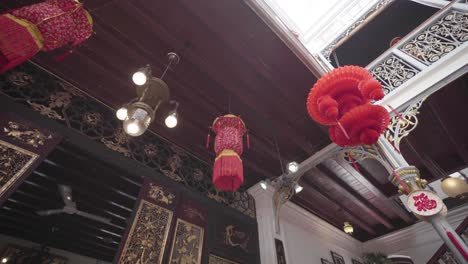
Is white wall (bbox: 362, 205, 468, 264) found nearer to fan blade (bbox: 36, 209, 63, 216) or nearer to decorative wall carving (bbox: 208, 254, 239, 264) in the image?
decorative wall carving (bbox: 208, 254, 239, 264)

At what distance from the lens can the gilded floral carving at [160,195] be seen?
3.35 m

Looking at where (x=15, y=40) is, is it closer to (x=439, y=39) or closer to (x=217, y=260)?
(x=217, y=260)

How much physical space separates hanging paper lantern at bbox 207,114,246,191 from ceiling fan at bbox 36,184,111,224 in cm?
360

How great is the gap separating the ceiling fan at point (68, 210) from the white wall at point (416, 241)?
26.4 ft

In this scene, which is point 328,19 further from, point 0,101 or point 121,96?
point 0,101

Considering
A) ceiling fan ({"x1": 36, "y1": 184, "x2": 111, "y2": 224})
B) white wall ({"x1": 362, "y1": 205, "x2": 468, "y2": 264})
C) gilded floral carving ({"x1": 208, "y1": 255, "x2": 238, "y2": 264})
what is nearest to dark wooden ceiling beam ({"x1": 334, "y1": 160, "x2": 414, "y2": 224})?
white wall ({"x1": 362, "y1": 205, "x2": 468, "y2": 264})

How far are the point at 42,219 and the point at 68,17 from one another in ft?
18.5

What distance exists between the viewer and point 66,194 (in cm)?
465

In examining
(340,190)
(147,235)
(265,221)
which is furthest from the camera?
(340,190)

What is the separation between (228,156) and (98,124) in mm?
2176

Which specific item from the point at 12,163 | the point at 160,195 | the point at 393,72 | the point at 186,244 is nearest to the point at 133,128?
the point at 12,163

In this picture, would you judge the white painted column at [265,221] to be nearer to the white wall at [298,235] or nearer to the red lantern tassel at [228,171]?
the white wall at [298,235]

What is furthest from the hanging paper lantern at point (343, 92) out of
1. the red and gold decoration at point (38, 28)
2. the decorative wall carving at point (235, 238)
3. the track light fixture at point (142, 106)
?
the decorative wall carving at point (235, 238)

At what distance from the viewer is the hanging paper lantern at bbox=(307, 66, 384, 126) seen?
221 cm
